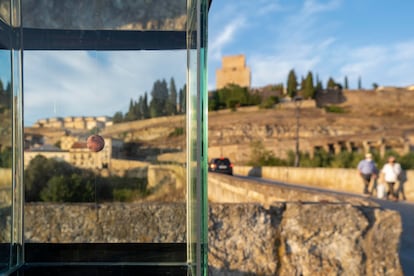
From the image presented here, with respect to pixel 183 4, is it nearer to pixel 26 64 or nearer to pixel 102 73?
pixel 102 73

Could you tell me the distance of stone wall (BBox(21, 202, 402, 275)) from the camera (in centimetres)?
312

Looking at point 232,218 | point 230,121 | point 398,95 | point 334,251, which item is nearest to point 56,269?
point 232,218

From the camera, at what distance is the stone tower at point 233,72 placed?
325 feet

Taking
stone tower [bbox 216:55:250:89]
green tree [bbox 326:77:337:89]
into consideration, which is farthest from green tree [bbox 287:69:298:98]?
stone tower [bbox 216:55:250:89]

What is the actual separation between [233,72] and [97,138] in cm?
9939

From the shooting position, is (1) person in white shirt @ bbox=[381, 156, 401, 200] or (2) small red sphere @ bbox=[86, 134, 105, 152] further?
(1) person in white shirt @ bbox=[381, 156, 401, 200]

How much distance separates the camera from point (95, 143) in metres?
3.04

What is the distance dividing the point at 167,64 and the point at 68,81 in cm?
78

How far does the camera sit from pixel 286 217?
3.31 meters

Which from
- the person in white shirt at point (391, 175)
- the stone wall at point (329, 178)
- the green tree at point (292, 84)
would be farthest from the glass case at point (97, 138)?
the green tree at point (292, 84)

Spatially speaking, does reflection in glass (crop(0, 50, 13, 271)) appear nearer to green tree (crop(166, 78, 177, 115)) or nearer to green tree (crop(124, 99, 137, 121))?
green tree (crop(124, 99, 137, 121))

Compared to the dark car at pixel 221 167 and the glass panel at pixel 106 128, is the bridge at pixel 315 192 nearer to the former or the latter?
the glass panel at pixel 106 128

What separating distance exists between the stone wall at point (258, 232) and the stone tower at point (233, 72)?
315ft

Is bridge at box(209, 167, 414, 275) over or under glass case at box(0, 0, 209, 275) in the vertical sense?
under
